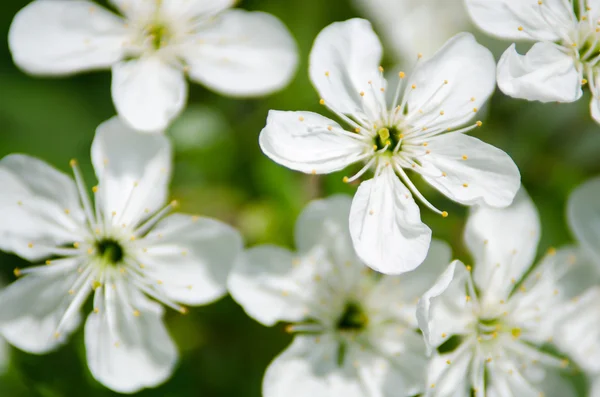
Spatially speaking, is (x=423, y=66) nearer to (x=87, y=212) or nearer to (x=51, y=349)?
(x=87, y=212)

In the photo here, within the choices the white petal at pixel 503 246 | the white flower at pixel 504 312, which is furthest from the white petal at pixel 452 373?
the white petal at pixel 503 246

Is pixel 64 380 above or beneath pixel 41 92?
beneath

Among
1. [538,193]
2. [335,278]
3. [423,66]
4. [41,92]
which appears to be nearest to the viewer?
[423,66]

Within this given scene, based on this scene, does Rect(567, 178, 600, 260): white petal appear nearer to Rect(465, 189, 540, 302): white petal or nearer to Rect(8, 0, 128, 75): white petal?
Rect(465, 189, 540, 302): white petal

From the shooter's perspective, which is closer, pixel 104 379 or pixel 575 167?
pixel 104 379

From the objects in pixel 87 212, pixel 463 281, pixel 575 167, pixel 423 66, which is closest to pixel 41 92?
pixel 87 212

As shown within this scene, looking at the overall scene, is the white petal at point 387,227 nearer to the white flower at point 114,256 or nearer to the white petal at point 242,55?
the white flower at point 114,256
